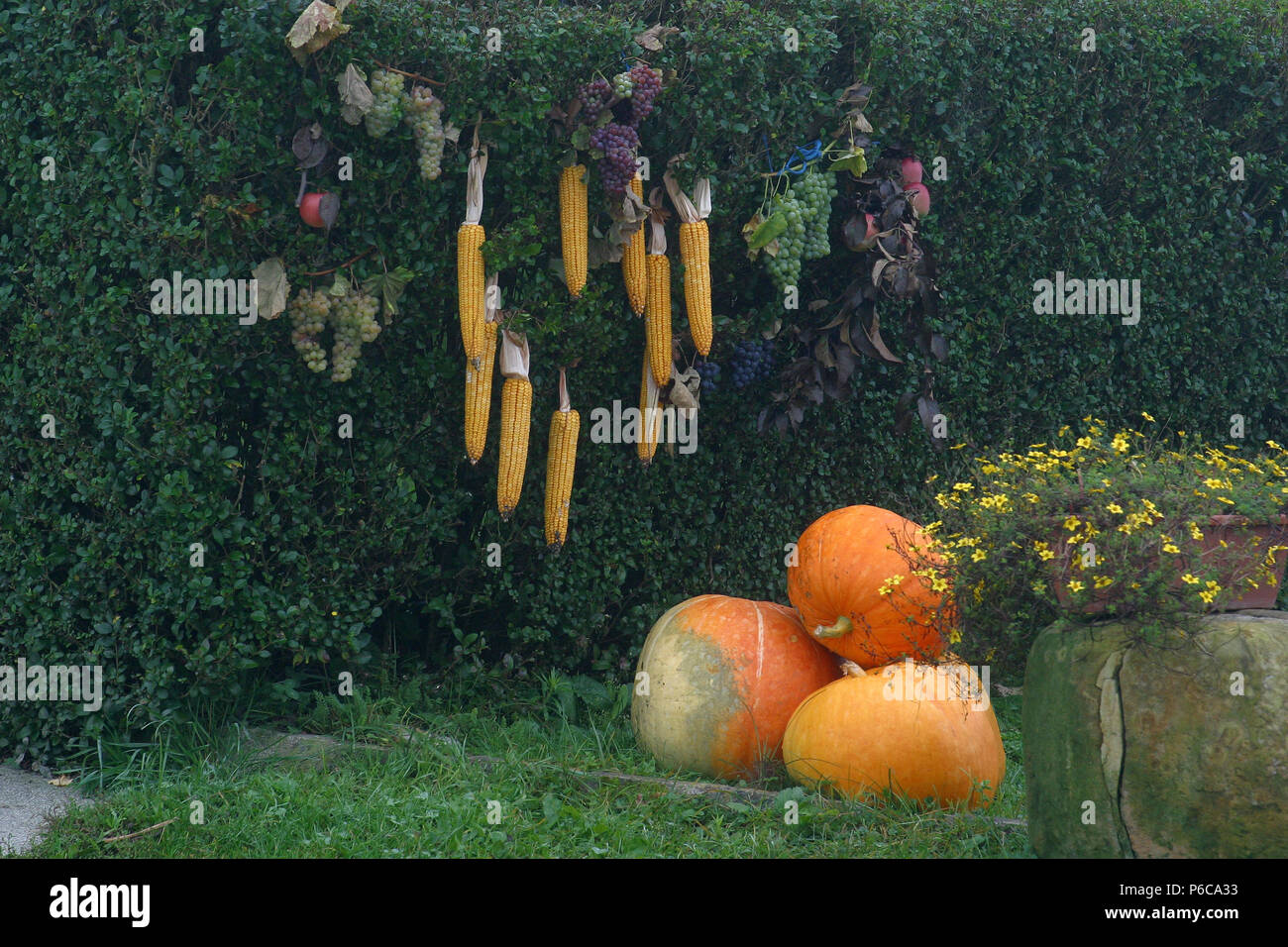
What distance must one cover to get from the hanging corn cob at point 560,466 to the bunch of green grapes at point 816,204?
126 centimetres

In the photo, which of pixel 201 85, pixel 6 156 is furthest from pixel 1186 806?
pixel 6 156

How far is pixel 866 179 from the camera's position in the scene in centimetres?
555

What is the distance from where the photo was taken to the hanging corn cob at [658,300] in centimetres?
505

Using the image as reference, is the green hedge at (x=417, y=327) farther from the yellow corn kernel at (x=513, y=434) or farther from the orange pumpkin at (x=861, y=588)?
the orange pumpkin at (x=861, y=588)

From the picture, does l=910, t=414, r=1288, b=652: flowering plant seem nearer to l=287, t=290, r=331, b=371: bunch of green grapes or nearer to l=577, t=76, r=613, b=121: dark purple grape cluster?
l=577, t=76, r=613, b=121: dark purple grape cluster

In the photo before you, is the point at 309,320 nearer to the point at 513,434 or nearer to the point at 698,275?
the point at 513,434

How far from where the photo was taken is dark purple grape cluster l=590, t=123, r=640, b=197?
15.6 ft

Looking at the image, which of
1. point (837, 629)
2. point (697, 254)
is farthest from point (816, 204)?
point (837, 629)

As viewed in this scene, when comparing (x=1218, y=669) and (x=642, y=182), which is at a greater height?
(x=642, y=182)

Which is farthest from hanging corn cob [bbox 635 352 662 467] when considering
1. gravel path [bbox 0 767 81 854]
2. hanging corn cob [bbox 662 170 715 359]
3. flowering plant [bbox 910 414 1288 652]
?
gravel path [bbox 0 767 81 854]

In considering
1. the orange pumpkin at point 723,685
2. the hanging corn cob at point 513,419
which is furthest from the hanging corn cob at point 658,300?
the orange pumpkin at point 723,685

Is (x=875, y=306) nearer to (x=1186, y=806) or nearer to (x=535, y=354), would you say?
(x=535, y=354)

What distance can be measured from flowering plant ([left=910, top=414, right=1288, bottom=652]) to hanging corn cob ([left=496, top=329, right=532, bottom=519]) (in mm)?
1670
